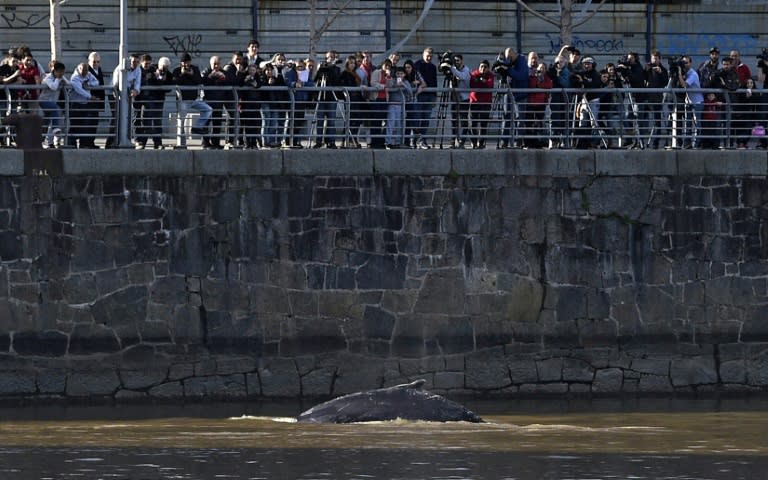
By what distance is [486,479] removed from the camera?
776 inches

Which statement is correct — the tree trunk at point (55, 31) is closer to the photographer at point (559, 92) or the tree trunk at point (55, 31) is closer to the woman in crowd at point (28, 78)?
the woman in crowd at point (28, 78)

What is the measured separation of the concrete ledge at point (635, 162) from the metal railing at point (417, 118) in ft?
1.16

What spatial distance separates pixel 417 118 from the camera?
1071 inches

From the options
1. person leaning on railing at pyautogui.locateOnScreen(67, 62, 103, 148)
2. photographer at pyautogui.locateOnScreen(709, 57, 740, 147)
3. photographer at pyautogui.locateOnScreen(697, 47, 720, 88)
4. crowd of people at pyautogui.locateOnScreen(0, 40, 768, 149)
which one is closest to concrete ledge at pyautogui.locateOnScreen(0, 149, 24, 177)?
crowd of people at pyautogui.locateOnScreen(0, 40, 768, 149)

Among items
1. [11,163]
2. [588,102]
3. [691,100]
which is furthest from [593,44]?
[11,163]

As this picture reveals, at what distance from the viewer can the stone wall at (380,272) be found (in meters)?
25.4

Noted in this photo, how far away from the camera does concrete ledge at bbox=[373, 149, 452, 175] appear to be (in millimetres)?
25891

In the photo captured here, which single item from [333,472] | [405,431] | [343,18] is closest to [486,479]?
[333,472]

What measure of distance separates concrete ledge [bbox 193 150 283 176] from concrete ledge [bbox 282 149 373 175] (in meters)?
0.15

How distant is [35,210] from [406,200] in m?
4.63

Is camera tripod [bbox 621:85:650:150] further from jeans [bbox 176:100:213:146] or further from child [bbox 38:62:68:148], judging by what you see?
child [bbox 38:62:68:148]

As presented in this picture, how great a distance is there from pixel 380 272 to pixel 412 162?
4.74 ft

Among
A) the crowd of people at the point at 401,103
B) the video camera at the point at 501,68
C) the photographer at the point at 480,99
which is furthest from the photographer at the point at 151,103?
the video camera at the point at 501,68

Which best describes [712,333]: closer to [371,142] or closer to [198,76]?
[371,142]
